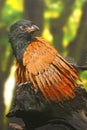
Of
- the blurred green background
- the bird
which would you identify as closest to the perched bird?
the bird

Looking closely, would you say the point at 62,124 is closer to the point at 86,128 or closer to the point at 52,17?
the point at 86,128

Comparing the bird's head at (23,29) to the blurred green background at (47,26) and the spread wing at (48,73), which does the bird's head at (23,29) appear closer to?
the spread wing at (48,73)

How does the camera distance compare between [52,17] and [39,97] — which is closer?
[39,97]

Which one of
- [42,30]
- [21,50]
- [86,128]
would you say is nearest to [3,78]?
[42,30]

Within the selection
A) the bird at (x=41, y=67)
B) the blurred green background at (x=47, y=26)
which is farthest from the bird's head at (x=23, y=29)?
the blurred green background at (x=47, y=26)

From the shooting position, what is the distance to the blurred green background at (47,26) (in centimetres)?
314

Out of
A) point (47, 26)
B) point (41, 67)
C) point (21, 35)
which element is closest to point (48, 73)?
point (41, 67)

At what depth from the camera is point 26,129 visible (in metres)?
1.72

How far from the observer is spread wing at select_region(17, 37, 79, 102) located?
1624 mm

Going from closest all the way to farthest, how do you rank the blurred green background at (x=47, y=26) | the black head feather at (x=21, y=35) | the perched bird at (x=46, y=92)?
the perched bird at (x=46, y=92) < the black head feather at (x=21, y=35) < the blurred green background at (x=47, y=26)

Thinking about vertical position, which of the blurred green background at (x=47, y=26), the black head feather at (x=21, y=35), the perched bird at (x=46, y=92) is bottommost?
the perched bird at (x=46, y=92)

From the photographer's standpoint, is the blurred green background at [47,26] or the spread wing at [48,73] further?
the blurred green background at [47,26]

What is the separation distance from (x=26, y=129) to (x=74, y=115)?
276 millimetres

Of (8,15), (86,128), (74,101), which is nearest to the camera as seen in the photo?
(86,128)
